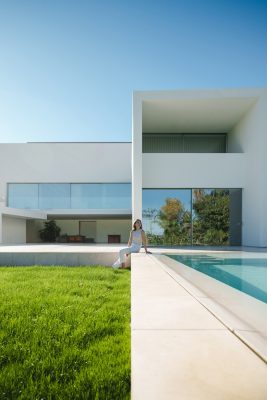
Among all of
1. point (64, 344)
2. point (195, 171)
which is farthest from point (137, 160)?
point (64, 344)

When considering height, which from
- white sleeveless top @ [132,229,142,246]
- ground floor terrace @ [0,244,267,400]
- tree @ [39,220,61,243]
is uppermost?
white sleeveless top @ [132,229,142,246]

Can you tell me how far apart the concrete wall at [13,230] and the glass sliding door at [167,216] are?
8.70 meters

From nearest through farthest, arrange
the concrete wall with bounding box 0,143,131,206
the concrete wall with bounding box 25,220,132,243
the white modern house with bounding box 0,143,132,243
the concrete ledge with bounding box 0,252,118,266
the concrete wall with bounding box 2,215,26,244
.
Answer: the concrete ledge with bounding box 0,252,118,266 < the concrete wall with bounding box 2,215,26,244 < the white modern house with bounding box 0,143,132,243 < the concrete wall with bounding box 0,143,131,206 < the concrete wall with bounding box 25,220,132,243

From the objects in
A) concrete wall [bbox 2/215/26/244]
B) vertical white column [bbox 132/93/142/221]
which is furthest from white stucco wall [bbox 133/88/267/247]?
concrete wall [bbox 2/215/26/244]

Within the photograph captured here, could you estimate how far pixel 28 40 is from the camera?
982 cm

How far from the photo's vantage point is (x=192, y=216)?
15.2 meters

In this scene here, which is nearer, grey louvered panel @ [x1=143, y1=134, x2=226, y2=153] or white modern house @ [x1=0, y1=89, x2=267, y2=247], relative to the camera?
white modern house @ [x1=0, y1=89, x2=267, y2=247]

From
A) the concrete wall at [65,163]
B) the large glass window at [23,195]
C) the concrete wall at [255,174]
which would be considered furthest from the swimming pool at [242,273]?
the large glass window at [23,195]

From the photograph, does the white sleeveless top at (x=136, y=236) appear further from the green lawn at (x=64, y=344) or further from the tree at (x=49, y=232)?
the tree at (x=49, y=232)

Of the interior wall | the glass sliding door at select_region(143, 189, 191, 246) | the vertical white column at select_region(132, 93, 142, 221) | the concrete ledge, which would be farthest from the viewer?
the interior wall

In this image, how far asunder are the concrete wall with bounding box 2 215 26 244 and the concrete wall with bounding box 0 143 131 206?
2963 mm

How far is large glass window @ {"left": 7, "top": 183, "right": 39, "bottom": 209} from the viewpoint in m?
20.9

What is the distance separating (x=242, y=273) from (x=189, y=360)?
502cm

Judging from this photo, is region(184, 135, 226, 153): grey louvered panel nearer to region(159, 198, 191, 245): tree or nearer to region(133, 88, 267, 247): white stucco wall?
region(133, 88, 267, 247): white stucco wall
